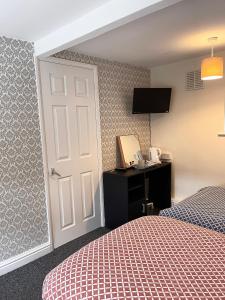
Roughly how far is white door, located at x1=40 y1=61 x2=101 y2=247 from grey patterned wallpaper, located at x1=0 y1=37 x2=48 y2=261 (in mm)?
166

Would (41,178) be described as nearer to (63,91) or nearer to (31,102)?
(31,102)

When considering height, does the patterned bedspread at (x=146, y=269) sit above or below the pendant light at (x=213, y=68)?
below

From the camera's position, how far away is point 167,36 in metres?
2.43

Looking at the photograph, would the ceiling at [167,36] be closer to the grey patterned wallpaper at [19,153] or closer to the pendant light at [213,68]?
the pendant light at [213,68]

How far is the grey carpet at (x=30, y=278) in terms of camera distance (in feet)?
6.61

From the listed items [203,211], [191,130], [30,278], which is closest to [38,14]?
[203,211]

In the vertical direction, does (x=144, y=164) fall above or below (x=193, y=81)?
below

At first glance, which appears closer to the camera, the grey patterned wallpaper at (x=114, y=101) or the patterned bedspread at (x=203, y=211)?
the patterned bedspread at (x=203, y=211)

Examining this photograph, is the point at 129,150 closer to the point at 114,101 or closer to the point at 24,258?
the point at 114,101

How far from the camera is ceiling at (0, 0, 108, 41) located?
5.51 feet

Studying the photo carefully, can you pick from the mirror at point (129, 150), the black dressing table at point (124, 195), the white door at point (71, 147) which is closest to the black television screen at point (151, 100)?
the mirror at point (129, 150)

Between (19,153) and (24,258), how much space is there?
3.44ft

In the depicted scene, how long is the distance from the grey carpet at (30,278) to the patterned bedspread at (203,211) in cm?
124

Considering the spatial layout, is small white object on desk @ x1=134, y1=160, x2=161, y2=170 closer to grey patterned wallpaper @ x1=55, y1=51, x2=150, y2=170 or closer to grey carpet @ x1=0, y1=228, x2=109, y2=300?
A: grey patterned wallpaper @ x1=55, y1=51, x2=150, y2=170
